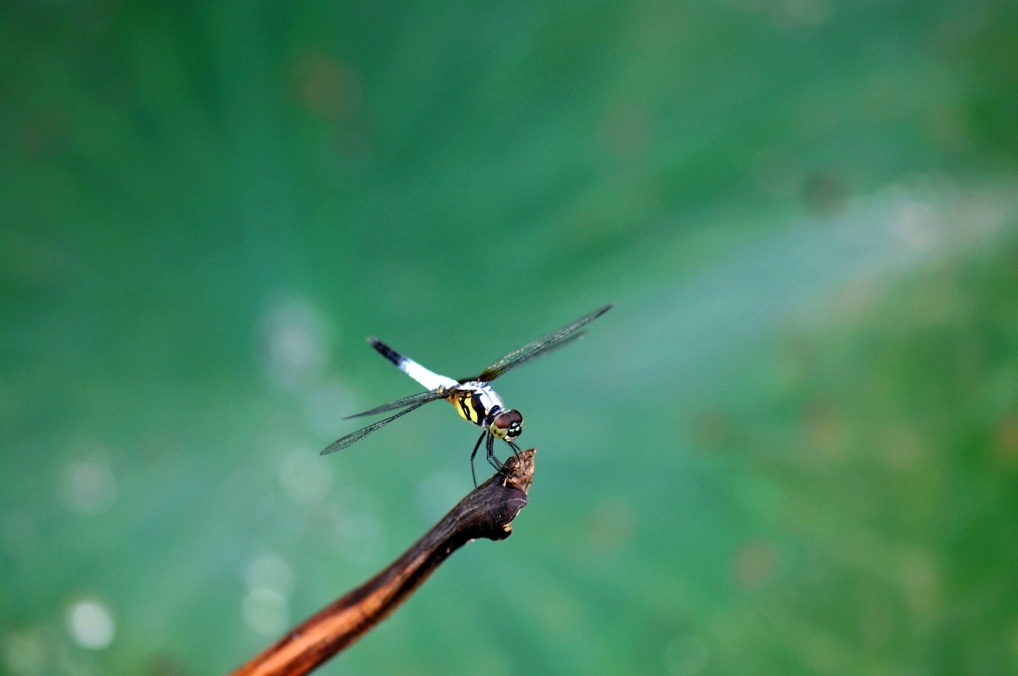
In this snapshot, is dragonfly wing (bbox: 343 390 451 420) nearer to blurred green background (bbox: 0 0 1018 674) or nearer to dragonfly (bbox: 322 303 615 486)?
dragonfly (bbox: 322 303 615 486)

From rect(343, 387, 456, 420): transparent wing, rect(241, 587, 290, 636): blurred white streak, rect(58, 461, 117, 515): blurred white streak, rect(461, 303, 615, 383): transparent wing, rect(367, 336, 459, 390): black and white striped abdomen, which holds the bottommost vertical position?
rect(461, 303, 615, 383): transparent wing

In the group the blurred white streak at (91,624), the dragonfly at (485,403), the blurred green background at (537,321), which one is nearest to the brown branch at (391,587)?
the dragonfly at (485,403)

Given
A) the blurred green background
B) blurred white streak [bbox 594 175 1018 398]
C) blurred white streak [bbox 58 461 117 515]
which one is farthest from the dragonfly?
blurred white streak [bbox 58 461 117 515]

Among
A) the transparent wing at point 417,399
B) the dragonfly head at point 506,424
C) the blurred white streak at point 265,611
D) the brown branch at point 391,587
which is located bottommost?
the brown branch at point 391,587

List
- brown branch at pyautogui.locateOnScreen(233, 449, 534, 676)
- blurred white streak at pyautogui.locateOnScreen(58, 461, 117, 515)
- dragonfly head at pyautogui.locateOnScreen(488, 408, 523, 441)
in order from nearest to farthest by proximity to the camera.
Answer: brown branch at pyautogui.locateOnScreen(233, 449, 534, 676) < dragonfly head at pyautogui.locateOnScreen(488, 408, 523, 441) < blurred white streak at pyautogui.locateOnScreen(58, 461, 117, 515)

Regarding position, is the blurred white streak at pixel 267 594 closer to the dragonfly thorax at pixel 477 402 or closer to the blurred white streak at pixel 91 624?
the blurred white streak at pixel 91 624

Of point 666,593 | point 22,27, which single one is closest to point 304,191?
point 22,27

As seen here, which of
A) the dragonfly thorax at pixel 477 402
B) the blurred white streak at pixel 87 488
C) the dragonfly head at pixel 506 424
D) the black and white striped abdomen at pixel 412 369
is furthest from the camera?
A: the blurred white streak at pixel 87 488
